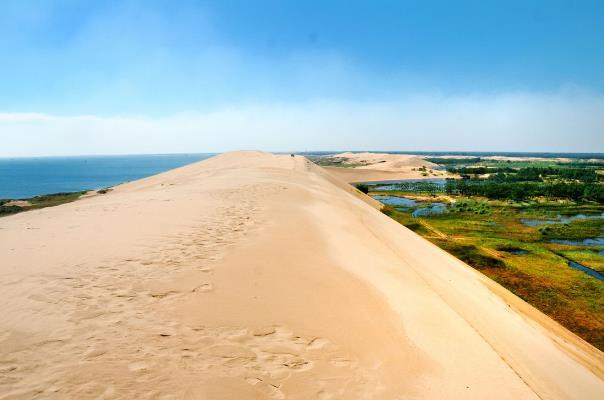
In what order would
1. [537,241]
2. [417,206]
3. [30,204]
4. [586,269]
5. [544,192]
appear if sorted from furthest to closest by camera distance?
1. [544,192]
2. [417,206]
3. [30,204]
4. [537,241]
5. [586,269]

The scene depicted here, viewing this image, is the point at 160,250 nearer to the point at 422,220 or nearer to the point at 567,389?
the point at 567,389

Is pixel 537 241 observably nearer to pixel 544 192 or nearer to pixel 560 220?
pixel 560 220

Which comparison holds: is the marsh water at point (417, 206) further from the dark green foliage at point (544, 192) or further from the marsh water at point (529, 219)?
the dark green foliage at point (544, 192)

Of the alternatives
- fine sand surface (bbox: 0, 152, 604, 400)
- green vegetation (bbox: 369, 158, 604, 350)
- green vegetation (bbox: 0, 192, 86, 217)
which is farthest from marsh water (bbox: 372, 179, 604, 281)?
green vegetation (bbox: 0, 192, 86, 217)

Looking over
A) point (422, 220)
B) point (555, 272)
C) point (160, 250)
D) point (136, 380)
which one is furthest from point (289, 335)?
point (422, 220)

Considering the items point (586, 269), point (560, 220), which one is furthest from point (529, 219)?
point (586, 269)

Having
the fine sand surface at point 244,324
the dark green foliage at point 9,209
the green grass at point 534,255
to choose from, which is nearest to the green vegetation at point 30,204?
the dark green foliage at point 9,209

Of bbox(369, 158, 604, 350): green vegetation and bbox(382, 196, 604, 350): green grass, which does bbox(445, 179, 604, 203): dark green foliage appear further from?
bbox(382, 196, 604, 350): green grass

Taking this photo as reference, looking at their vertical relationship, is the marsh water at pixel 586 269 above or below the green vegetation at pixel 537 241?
below
